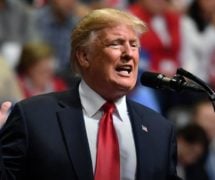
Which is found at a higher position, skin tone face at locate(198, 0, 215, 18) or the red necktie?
the red necktie

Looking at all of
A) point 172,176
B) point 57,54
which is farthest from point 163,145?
point 57,54

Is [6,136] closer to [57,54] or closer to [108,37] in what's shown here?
[108,37]

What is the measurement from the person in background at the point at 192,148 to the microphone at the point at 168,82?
7.74ft

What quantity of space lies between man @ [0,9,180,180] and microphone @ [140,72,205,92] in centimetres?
13

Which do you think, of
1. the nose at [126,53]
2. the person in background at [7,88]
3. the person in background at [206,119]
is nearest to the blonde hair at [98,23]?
the nose at [126,53]

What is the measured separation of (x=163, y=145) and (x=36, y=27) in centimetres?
374

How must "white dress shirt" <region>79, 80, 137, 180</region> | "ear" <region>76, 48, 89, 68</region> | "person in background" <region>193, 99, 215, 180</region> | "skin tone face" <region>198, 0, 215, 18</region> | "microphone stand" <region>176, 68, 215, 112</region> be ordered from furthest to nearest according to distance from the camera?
"skin tone face" <region>198, 0, 215, 18</region>, "person in background" <region>193, 99, 215, 180</region>, "ear" <region>76, 48, 89, 68</region>, "white dress shirt" <region>79, 80, 137, 180</region>, "microphone stand" <region>176, 68, 215, 112</region>

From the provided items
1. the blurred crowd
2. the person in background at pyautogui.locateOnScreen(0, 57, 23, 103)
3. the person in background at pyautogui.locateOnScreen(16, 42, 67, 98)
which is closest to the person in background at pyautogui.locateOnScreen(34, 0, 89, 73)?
the blurred crowd

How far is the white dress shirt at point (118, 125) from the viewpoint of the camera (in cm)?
326

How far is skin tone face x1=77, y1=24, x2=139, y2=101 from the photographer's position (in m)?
3.28

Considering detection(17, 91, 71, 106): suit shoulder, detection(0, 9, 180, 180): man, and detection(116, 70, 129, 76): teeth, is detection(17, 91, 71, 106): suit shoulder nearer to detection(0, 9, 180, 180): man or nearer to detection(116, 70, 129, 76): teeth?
detection(0, 9, 180, 180): man

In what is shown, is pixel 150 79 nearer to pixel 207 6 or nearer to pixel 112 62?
pixel 112 62

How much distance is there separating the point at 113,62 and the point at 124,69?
50 mm

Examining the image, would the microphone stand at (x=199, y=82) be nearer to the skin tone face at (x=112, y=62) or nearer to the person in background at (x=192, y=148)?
the skin tone face at (x=112, y=62)
